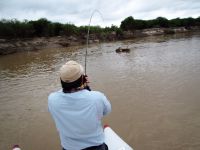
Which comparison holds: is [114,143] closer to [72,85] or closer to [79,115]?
[79,115]

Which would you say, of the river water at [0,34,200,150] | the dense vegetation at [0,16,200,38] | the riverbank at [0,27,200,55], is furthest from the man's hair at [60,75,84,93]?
the dense vegetation at [0,16,200,38]

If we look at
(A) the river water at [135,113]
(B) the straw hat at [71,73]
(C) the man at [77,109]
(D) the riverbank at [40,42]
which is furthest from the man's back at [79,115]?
(D) the riverbank at [40,42]

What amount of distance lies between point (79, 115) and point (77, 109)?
0.19 feet

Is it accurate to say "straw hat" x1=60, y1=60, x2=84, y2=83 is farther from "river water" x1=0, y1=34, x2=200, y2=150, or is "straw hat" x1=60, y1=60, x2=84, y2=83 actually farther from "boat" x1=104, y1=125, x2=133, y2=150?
"river water" x1=0, y1=34, x2=200, y2=150

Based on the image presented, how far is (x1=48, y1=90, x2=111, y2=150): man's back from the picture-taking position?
200 centimetres

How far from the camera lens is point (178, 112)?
18.7ft

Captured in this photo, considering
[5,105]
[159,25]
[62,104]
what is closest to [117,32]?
[159,25]

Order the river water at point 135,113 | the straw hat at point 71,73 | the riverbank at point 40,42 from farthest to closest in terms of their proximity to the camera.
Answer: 1. the riverbank at point 40,42
2. the river water at point 135,113
3. the straw hat at point 71,73

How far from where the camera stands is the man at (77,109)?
6.58 feet

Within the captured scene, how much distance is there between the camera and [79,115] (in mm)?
2018

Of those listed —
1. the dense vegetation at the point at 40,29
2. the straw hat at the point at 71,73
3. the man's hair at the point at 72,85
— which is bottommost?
the man's hair at the point at 72,85

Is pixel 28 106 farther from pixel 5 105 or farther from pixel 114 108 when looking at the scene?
pixel 114 108

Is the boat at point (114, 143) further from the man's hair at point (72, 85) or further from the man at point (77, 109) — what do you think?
the man's hair at point (72, 85)

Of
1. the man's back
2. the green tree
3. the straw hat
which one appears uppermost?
the green tree
